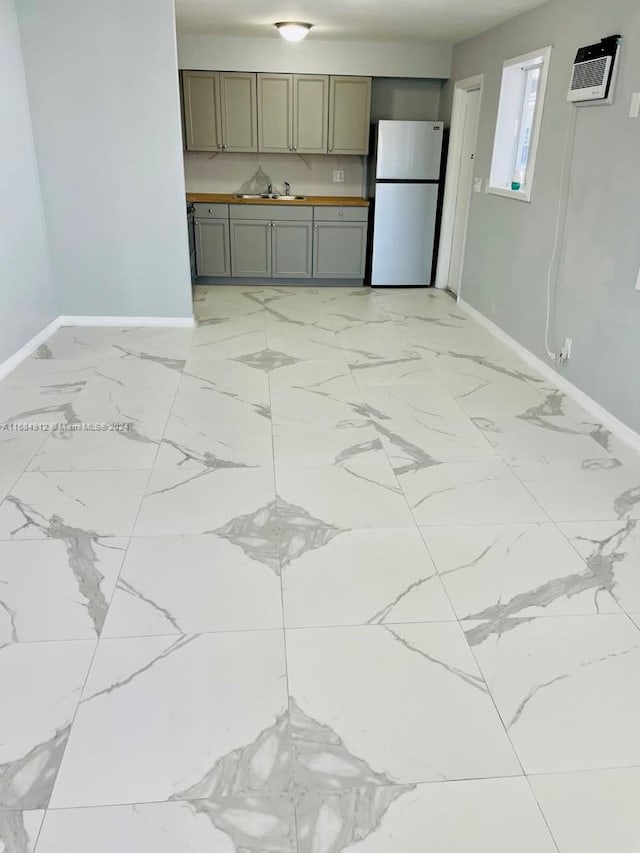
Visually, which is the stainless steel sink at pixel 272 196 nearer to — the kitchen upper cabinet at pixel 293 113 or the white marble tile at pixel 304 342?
the kitchen upper cabinet at pixel 293 113

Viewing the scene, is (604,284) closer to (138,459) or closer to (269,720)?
(138,459)

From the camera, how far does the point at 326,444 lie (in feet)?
10.4

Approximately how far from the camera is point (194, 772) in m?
1.51

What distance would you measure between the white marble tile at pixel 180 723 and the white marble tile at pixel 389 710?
0.23 feet

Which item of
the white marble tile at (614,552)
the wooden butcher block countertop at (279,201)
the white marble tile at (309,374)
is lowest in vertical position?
the white marble tile at (309,374)

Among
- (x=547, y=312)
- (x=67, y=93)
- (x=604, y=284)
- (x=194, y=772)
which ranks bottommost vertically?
(x=194, y=772)

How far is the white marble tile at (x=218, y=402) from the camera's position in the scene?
3471 millimetres

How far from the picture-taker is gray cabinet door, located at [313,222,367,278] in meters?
6.35

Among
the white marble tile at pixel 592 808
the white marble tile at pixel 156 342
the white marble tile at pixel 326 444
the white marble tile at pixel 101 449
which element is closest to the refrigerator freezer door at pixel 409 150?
the white marble tile at pixel 156 342

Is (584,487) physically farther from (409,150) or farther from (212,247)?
(212,247)

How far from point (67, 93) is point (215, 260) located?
219 cm

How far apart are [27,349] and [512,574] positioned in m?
3.50

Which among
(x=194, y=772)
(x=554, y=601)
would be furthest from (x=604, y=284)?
(x=194, y=772)

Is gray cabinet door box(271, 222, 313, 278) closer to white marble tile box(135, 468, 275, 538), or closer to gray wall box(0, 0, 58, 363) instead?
gray wall box(0, 0, 58, 363)
